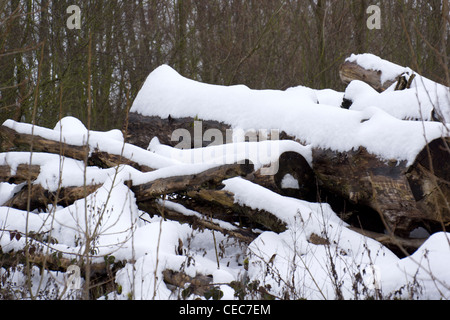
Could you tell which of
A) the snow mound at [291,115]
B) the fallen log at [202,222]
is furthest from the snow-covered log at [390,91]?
the fallen log at [202,222]

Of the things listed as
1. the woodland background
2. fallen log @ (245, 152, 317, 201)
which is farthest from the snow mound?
the woodland background

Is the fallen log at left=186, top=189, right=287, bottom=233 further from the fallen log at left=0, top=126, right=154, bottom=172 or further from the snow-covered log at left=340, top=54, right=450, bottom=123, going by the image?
the snow-covered log at left=340, top=54, right=450, bottom=123

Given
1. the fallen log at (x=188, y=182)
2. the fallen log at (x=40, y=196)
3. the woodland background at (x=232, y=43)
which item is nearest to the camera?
the fallen log at (x=188, y=182)

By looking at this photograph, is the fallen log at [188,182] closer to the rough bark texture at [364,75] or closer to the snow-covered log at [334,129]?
the snow-covered log at [334,129]

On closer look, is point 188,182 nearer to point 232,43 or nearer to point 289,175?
point 289,175

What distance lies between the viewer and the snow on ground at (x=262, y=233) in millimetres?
3311

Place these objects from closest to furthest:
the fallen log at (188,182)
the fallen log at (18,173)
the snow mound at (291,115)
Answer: the fallen log at (188,182) → the snow mound at (291,115) → the fallen log at (18,173)

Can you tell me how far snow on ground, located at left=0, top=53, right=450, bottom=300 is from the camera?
3.31 meters

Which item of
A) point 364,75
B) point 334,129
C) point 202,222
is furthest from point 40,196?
point 364,75

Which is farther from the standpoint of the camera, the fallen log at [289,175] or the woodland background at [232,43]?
the woodland background at [232,43]

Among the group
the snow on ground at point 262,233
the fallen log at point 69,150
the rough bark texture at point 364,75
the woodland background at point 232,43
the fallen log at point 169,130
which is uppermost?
the woodland background at point 232,43
